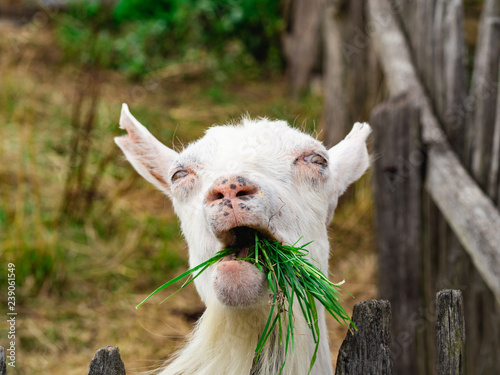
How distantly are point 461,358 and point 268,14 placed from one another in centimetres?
976

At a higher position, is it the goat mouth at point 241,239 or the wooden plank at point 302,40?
the wooden plank at point 302,40

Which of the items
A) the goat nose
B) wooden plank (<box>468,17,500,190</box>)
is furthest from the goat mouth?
wooden plank (<box>468,17,500,190</box>)

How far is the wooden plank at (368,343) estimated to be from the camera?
1830mm

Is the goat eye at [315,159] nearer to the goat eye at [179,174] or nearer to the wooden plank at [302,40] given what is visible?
the goat eye at [179,174]

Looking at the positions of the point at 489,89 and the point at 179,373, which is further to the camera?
the point at 489,89

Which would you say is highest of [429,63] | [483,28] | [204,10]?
[204,10]

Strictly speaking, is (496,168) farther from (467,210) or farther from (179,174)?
(179,174)

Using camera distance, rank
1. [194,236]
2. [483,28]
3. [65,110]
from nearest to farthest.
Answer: [194,236] → [483,28] → [65,110]

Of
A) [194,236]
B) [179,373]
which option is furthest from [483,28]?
[179,373]

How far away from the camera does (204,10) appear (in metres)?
10.4

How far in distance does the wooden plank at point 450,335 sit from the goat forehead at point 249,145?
2.59ft

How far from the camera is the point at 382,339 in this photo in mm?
1851

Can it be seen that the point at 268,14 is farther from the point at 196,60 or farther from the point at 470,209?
the point at 470,209

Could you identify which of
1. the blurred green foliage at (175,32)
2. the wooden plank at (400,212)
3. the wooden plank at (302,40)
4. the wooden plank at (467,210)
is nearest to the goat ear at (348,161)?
the wooden plank at (467,210)
